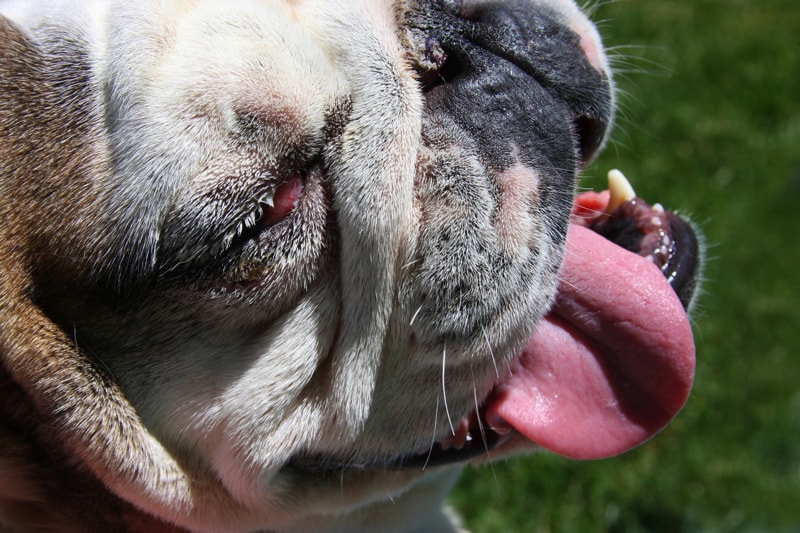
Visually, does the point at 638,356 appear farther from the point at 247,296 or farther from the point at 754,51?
the point at 754,51

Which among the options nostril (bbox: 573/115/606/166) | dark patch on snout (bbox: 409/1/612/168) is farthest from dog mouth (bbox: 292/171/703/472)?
dark patch on snout (bbox: 409/1/612/168)

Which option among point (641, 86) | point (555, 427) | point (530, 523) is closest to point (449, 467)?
point (555, 427)

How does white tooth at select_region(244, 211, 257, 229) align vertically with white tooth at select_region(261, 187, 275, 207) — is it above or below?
below

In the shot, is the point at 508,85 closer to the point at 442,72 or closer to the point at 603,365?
the point at 442,72

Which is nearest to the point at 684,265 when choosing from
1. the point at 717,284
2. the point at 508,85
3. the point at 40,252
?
the point at 508,85

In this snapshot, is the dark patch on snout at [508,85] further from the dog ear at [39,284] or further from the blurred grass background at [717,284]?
the dog ear at [39,284]

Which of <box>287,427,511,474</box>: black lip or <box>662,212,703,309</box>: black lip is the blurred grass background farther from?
<box>287,427,511,474</box>: black lip

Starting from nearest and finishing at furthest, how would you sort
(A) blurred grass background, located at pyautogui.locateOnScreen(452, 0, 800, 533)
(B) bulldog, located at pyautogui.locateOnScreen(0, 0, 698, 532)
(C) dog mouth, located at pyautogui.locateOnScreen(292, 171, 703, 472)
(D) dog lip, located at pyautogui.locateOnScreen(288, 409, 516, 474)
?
1. (B) bulldog, located at pyautogui.locateOnScreen(0, 0, 698, 532)
2. (D) dog lip, located at pyautogui.locateOnScreen(288, 409, 516, 474)
3. (C) dog mouth, located at pyautogui.locateOnScreen(292, 171, 703, 472)
4. (A) blurred grass background, located at pyautogui.locateOnScreen(452, 0, 800, 533)
